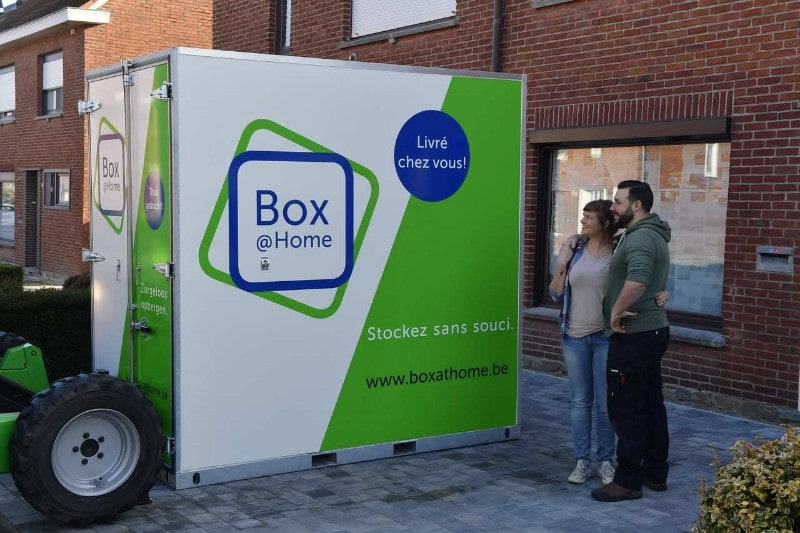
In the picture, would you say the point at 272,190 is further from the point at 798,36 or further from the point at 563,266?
the point at 798,36

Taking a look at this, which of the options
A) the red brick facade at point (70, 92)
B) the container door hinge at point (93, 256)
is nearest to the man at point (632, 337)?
the container door hinge at point (93, 256)

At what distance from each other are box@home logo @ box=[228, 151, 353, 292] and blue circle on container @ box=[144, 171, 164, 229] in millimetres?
436

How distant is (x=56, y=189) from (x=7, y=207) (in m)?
3.40

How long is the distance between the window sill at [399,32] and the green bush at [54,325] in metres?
5.43

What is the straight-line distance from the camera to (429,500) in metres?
5.91

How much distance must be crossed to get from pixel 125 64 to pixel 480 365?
327 centimetres

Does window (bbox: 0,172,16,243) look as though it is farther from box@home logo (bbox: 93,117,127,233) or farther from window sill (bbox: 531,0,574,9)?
box@home logo (bbox: 93,117,127,233)

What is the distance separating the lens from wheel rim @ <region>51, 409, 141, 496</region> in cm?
537

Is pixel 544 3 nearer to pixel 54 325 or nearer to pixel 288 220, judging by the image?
pixel 288 220

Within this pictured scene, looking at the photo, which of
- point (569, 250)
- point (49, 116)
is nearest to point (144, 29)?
point (49, 116)

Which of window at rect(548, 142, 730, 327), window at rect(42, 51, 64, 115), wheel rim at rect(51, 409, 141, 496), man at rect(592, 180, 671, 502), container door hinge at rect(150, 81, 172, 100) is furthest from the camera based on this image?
window at rect(42, 51, 64, 115)

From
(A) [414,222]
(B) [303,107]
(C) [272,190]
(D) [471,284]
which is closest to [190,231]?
(C) [272,190]

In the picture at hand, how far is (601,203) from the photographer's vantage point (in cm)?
618

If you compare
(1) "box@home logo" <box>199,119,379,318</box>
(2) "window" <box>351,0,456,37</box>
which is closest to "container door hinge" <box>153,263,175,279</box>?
(1) "box@home logo" <box>199,119,379,318</box>
